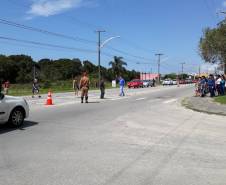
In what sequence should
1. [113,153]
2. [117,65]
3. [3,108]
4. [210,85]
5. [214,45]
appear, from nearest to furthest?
[113,153], [3,108], [210,85], [214,45], [117,65]

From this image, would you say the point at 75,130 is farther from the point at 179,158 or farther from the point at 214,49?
the point at 214,49

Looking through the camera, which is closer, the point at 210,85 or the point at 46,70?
the point at 210,85

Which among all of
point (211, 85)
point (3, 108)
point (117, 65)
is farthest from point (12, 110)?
point (117, 65)

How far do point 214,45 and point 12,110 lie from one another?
3067cm

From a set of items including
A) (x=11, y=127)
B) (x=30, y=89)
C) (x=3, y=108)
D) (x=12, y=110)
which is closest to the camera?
(x=3, y=108)

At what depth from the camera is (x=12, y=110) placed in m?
12.4

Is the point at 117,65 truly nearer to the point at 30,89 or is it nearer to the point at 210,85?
the point at 30,89

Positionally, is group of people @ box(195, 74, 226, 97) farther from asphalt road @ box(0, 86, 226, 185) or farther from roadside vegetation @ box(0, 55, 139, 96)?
roadside vegetation @ box(0, 55, 139, 96)

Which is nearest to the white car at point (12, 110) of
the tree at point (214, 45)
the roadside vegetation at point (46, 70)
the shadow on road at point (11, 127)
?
the shadow on road at point (11, 127)

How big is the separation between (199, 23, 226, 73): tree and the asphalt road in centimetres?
2499

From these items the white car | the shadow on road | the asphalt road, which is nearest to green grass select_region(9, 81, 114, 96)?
the shadow on road

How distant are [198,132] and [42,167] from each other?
5884mm

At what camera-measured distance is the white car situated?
1201 centimetres

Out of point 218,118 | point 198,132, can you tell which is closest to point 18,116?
point 198,132
